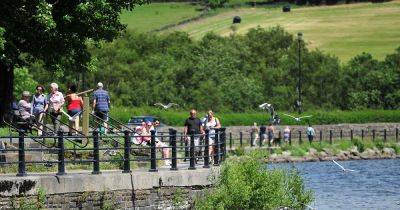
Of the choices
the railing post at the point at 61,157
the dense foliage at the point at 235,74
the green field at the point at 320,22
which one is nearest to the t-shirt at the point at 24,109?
the railing post at the point at 61,157

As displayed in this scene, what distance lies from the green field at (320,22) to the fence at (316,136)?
93.8 feet

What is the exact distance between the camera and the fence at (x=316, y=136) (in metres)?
72.9

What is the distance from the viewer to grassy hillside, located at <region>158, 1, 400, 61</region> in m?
123

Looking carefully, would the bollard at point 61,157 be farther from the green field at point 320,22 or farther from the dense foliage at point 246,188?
the green field at point 320,22

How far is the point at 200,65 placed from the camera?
101438 millimetres

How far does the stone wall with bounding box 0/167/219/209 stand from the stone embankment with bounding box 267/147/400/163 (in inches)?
1551

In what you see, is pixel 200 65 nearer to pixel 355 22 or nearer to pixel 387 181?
pixel 355 22

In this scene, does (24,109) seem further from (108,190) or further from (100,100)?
(108,190)

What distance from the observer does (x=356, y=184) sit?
172 ft

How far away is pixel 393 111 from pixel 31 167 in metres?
70.1

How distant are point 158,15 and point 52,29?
4683 inches

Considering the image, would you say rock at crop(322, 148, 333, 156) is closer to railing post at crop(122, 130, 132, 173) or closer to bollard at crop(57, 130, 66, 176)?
railing post at crop(122, 130, 132, 173)

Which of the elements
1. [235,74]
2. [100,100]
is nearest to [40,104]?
[100,100]

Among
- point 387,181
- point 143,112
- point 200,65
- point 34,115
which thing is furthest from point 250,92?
point 34,115
